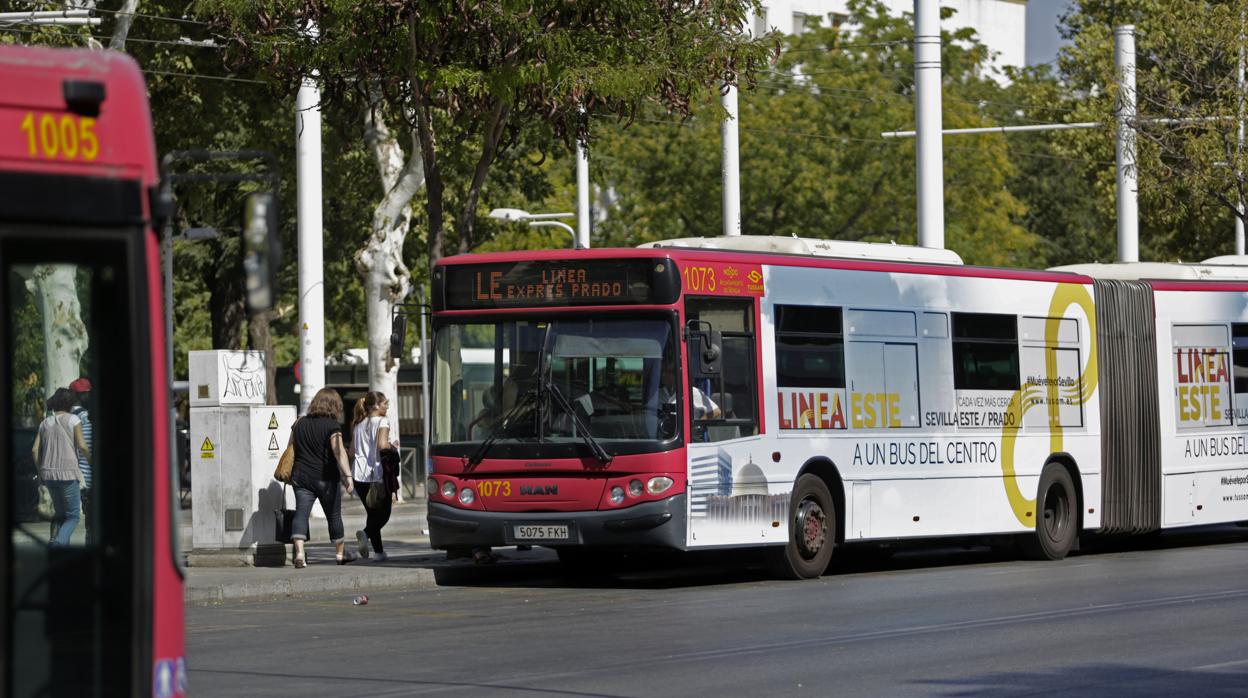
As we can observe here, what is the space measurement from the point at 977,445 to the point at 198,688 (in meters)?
10.8

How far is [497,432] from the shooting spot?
57.1ft

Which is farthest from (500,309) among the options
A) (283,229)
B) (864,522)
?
(283,229)

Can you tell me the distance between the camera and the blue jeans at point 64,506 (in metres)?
5.89

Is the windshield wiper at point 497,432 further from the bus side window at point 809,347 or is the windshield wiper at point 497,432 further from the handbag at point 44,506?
the handbag at point 44,506

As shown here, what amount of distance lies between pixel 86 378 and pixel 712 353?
1124 centimetres

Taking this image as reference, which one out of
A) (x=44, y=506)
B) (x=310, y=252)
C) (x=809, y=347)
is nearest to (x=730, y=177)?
(x=310, y=252)

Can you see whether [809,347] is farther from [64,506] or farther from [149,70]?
[149,70]

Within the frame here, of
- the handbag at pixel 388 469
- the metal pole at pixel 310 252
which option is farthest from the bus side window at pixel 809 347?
the metal pole at pixel 310 252

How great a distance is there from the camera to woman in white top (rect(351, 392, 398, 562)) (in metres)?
19.7

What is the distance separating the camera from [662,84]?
18.8 m

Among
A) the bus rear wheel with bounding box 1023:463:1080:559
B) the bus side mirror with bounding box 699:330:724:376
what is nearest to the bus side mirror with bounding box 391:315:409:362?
the bus side mirror with bounding box 699:330:724:376

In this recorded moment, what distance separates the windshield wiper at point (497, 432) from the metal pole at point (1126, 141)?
15211 mm

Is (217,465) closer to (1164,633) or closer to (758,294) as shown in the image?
(758,294)

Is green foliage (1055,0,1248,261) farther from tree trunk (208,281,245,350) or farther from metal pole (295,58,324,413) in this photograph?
tree trunk (208,281,245,350)
